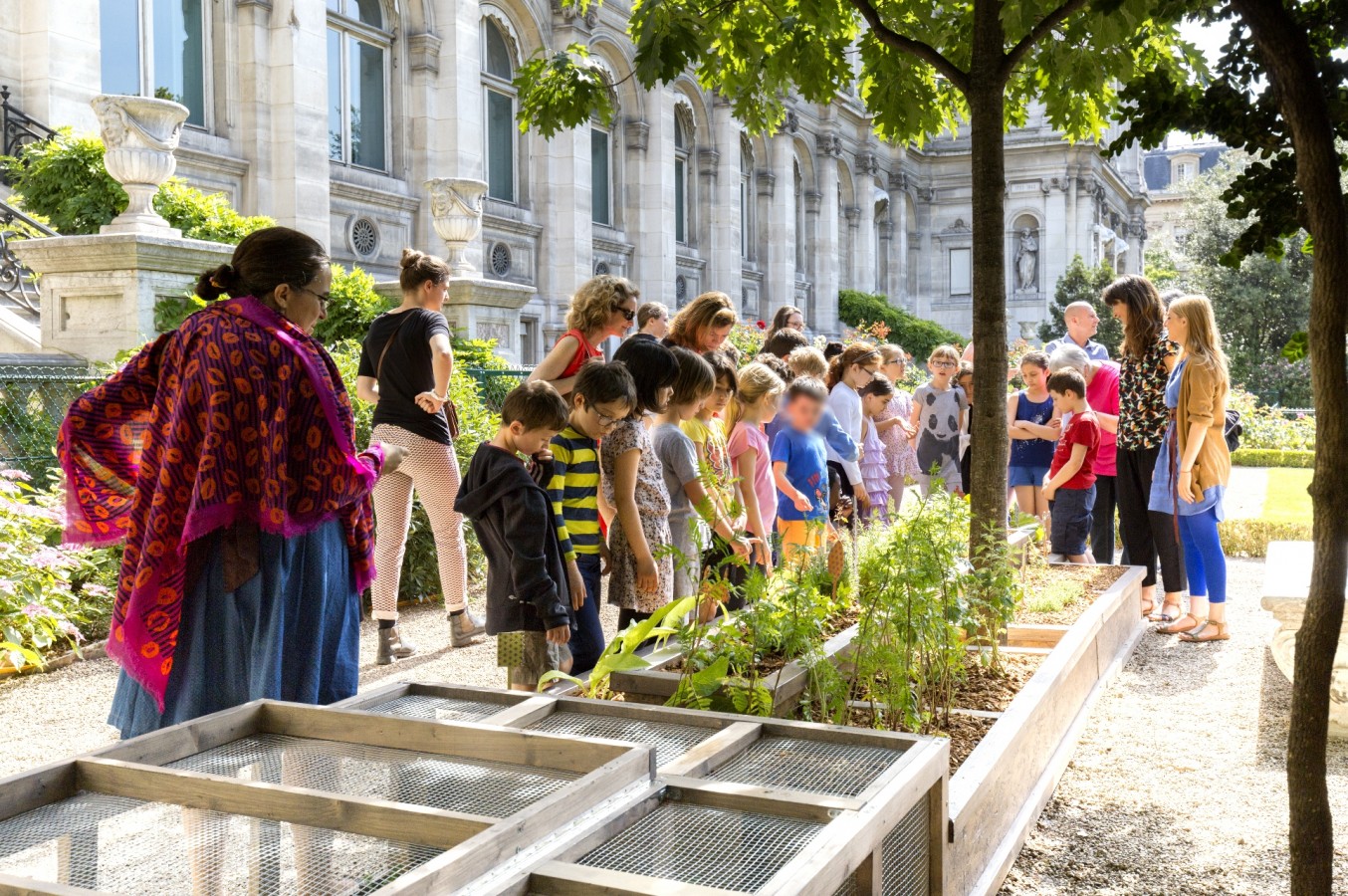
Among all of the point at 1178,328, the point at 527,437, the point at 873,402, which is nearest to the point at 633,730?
the point at 527,437

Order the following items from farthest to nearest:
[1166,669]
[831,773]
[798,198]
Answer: [798,198] < [1166,669] < [831,773]

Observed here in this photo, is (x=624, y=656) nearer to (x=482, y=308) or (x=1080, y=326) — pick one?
(x=1080, y=326)

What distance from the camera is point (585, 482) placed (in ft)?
16.0

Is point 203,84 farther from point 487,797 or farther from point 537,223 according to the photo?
point 487,797

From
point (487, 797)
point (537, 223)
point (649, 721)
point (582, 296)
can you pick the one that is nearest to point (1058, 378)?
point (582, 296)

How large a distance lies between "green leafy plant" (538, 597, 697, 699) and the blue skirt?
2.43ft

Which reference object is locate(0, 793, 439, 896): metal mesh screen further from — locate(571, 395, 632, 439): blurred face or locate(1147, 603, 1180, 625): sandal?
locate(1147, 603, 1180, 625): sandal

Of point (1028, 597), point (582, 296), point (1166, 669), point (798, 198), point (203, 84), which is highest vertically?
point (798, 198)

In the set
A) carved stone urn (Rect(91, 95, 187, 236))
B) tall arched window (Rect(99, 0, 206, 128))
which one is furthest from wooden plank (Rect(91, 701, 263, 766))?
tall arched window (Rect(99, 0, 206, 128))

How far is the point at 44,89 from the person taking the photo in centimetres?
1216

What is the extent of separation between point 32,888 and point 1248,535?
39.6 ft

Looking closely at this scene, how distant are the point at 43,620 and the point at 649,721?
15.8 ft

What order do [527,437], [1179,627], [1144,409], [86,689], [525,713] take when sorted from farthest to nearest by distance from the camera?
[1144,409] → [1179,627] → [86,689] → [527,437] → [525,713]

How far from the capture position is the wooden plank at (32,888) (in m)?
1.61
